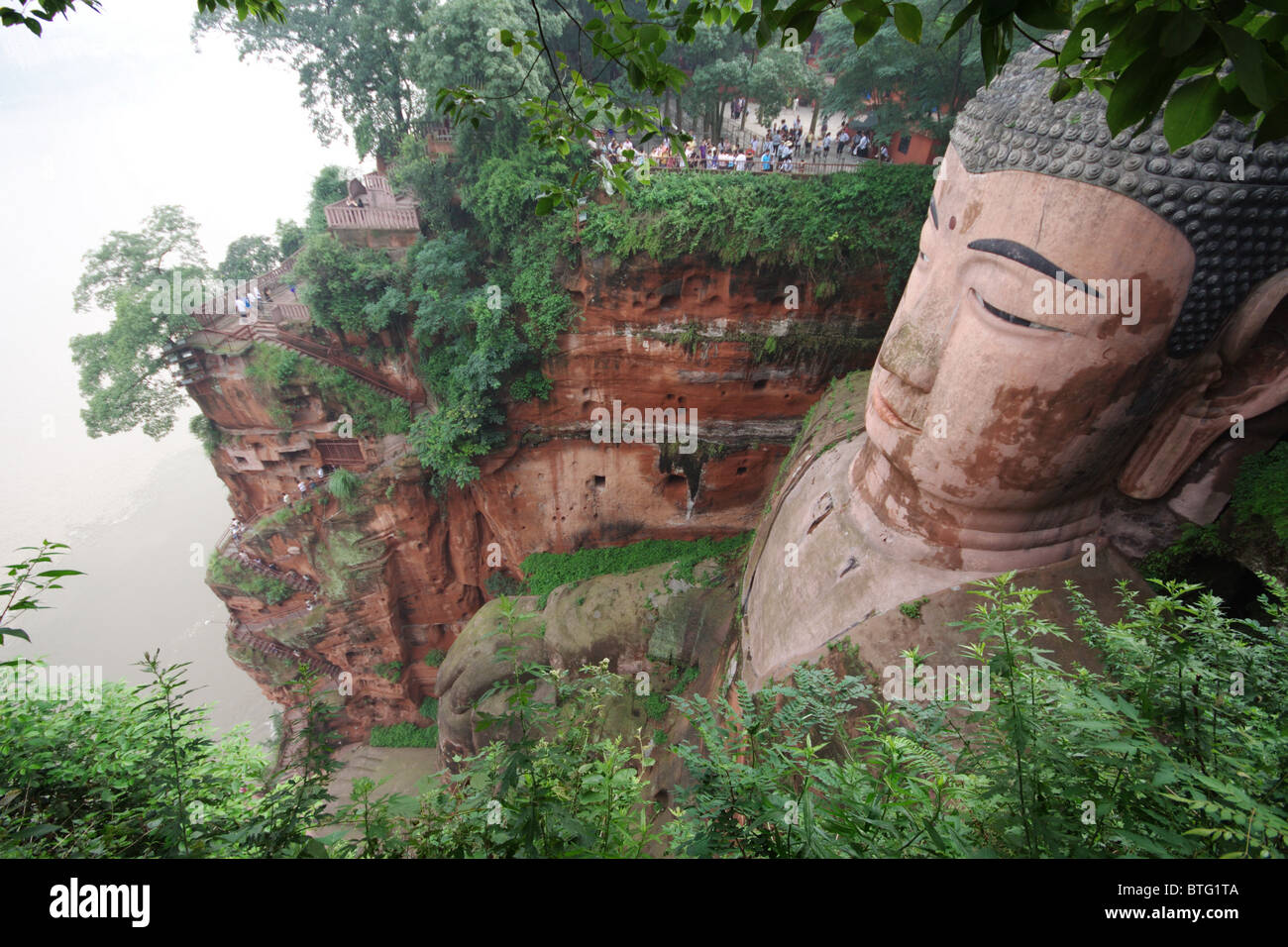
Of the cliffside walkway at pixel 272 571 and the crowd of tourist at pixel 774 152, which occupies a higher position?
the crowd of tourist at pixel 774 152

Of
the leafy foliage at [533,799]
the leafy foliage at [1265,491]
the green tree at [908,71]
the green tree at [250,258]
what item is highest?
the green tree at [908,71]

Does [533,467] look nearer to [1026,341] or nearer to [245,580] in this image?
[245,580]

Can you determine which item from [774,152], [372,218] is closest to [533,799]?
[372,218]

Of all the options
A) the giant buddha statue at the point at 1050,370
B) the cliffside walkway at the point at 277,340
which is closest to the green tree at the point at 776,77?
the giant buddha statue at the point at 1050,370

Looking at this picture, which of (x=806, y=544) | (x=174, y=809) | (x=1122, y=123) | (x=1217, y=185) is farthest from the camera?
(x=806, y=544)

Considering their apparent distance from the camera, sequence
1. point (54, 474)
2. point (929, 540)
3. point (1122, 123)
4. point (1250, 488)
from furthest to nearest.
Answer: point (54, 474) < point (929, 540) < point (1250, 488) < point (1122, 123)

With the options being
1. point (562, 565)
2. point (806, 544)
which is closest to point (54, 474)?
point (562, 565)

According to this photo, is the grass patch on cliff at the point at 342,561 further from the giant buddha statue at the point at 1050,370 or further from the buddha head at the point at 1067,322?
the buddha head at the point at 1067,322

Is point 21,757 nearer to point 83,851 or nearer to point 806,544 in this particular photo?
point 83,851
